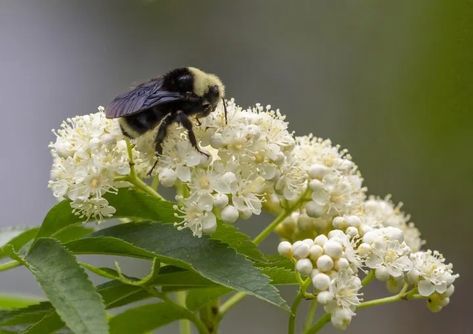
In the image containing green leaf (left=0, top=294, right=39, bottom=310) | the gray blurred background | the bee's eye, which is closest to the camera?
the bee's eye

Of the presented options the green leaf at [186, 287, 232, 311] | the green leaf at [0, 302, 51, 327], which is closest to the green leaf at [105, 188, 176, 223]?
the green leaf at [186, 287, 232, 311]

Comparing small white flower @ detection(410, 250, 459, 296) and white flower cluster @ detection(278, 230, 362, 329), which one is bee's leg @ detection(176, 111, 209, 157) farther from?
small white flower @ detection(410, 250, 459, 296)

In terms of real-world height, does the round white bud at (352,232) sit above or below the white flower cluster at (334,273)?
above

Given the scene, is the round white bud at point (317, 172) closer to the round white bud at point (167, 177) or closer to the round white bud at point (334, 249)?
the round white bud at point (334, 249)

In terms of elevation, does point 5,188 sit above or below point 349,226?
above

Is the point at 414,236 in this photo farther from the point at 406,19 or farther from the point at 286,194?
the point at 406,19

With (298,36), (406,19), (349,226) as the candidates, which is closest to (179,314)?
(349,226)

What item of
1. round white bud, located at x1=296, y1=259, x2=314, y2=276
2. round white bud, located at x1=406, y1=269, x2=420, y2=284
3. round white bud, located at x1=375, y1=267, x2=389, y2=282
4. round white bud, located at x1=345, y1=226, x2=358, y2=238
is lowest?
round white bud, located at x1=296, y1=259, x2=314, y2=276

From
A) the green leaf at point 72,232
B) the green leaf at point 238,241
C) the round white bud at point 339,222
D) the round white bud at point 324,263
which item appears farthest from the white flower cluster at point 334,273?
the green leaf at point 72,232

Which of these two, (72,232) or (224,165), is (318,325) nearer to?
(224,165)
